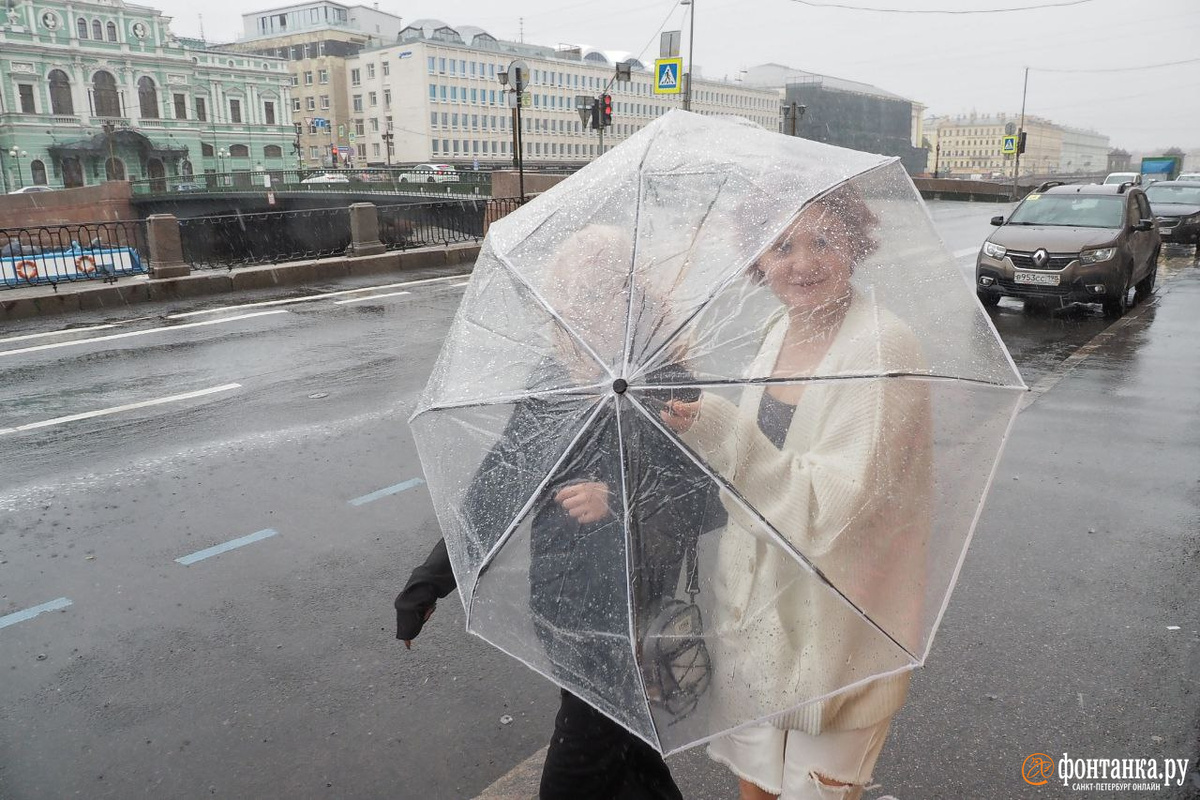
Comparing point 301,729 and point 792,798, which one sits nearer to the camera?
point 792,798

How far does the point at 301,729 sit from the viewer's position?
3.05 meters

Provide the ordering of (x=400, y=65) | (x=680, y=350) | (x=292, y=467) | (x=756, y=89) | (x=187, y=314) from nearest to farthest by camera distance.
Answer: (x=680, y=350) < (x=292, y=467) < (x=187, y=314) < (x=400, y=65) < (x=756, y=89)

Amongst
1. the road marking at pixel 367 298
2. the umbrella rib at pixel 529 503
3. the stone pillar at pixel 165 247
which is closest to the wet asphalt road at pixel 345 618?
the umbrella rib at pixel 529 503

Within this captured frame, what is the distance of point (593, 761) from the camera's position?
2053mm

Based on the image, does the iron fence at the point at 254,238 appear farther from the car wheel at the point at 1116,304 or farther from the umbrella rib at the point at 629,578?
the umbrella rib at the point at 629,578

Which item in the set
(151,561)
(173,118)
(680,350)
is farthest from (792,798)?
(173,118)

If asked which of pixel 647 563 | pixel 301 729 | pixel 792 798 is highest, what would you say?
pixel 647 563

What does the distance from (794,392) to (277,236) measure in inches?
669

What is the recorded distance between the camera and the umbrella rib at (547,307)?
1.53 meters

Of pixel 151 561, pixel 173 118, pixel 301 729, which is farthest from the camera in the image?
pixel 173 118

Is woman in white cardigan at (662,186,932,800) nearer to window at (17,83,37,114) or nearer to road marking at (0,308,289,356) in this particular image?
road marking at (0,308,289,356)

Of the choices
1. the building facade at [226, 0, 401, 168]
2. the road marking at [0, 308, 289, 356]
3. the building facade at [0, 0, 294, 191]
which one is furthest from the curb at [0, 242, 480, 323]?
the building facade at [226, 0, 401, 168]

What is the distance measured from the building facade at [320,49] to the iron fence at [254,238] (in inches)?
3491

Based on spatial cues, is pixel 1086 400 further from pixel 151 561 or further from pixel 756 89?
pixel 756 89
